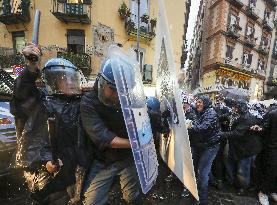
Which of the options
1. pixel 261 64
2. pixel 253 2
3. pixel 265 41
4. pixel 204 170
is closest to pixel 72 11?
pixel 204 170

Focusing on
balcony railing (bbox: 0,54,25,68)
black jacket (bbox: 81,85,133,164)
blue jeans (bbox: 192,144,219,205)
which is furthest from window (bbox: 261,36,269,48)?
black jacket (bbox: 81,85,133,164)

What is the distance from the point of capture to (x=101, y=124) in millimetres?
1891

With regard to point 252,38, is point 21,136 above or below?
below

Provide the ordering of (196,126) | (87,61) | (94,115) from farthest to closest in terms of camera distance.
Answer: (87,61) → (196,126) → (94,115)

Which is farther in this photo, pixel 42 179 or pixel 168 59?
pixel 42 179

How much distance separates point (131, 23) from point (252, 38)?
692 inches

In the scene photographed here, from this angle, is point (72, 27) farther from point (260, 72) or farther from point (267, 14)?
point (267, 14)

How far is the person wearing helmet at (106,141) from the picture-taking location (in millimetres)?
1853

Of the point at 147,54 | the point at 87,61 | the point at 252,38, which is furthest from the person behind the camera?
the point at 252,38

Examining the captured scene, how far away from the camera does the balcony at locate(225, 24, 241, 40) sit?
24.4 metres

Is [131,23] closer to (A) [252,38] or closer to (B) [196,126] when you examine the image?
(B) [196,126]

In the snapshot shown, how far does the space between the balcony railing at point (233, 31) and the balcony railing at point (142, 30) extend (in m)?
10.0

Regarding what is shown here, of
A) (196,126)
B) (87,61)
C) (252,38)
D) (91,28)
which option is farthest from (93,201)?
(252,38)

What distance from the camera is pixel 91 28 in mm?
16516
